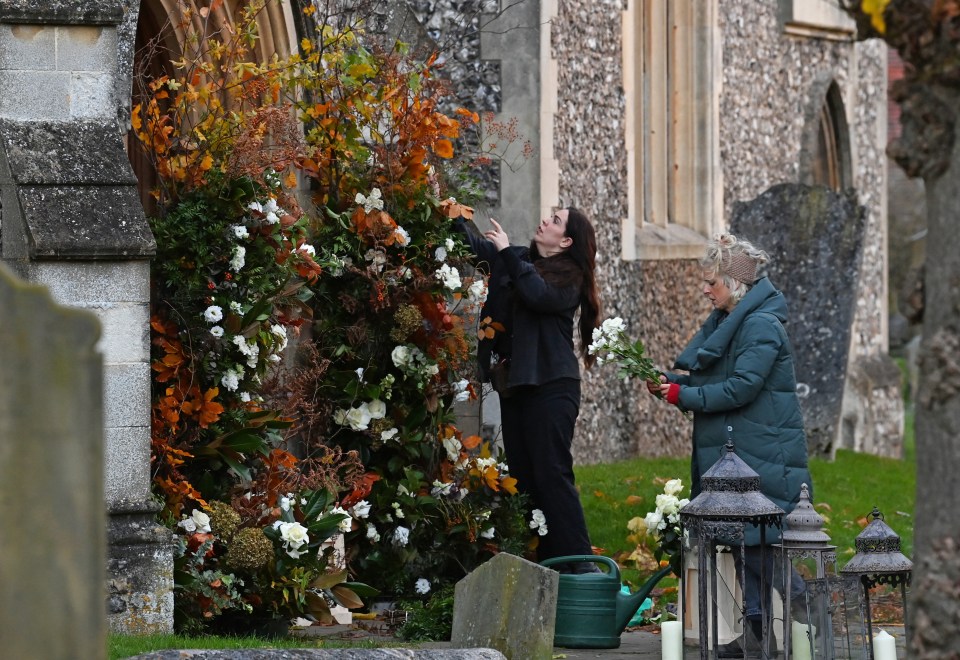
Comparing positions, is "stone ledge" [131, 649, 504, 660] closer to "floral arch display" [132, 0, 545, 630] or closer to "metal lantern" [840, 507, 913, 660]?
"metal lantern" [840, 507, 913, 660]

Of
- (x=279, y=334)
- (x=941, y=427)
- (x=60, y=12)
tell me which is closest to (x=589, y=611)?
(x=279, y=334)

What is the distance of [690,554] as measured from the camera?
733 cm

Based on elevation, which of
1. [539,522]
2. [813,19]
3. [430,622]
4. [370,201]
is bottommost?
[430,622]

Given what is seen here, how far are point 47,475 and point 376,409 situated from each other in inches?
213

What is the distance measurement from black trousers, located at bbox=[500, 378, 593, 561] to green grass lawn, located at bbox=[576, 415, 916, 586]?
3.27 ft

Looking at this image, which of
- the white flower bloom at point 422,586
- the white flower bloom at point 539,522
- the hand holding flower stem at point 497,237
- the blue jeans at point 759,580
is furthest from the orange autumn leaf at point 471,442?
the blue jeans at point 759,580

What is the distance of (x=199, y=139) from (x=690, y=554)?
2748 millimetres

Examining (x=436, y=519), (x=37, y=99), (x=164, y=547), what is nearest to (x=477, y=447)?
(x=436, y=519)

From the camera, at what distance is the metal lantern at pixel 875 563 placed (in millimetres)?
6035

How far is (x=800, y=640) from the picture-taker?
6.24 meters

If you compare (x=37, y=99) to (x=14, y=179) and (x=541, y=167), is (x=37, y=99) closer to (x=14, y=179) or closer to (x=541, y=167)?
(x=14, y=179)

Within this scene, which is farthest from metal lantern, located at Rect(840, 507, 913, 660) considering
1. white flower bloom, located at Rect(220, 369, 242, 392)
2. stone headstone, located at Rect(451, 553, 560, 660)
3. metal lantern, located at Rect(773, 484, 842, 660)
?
white flower bloom, located at Rect(220, 369, 242, 392)

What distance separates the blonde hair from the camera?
7523 millimetres

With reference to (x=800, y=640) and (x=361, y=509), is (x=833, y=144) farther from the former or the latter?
(x=800, y=640)
